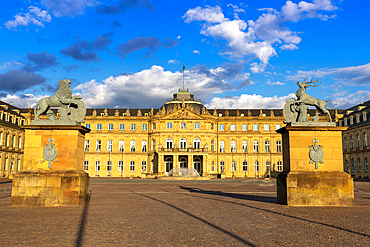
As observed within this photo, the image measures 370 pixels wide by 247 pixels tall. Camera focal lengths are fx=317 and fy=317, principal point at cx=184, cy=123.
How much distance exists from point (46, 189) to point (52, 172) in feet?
2.94

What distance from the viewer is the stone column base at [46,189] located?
16.2 m

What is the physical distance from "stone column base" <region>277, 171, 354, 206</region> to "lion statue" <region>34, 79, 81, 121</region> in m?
12.8

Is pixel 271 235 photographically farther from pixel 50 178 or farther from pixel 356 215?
pixel 50 178

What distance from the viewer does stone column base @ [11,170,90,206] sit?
1620 cm

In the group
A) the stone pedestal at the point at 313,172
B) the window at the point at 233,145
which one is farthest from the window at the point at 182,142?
the stone pedestal at the point at 313,172

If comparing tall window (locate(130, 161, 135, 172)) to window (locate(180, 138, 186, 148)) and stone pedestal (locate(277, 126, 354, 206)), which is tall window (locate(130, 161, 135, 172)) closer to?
window (locate(180, 138, 186, 148))

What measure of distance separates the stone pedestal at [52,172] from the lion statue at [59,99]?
112 cm

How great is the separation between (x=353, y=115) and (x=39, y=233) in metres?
77.8

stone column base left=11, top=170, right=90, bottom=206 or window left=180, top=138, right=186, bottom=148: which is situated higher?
window left=180, top=138, right=186, bottom=148

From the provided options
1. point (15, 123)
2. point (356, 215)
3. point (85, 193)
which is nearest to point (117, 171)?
point (15, 123)

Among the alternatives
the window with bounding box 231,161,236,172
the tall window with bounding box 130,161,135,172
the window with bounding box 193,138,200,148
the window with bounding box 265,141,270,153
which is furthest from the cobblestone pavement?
the window with bounding box 265,141,270,153

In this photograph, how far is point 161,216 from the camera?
1331cm

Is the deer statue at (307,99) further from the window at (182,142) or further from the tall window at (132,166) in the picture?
the tall window at (132,166)

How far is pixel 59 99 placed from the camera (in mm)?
17672
